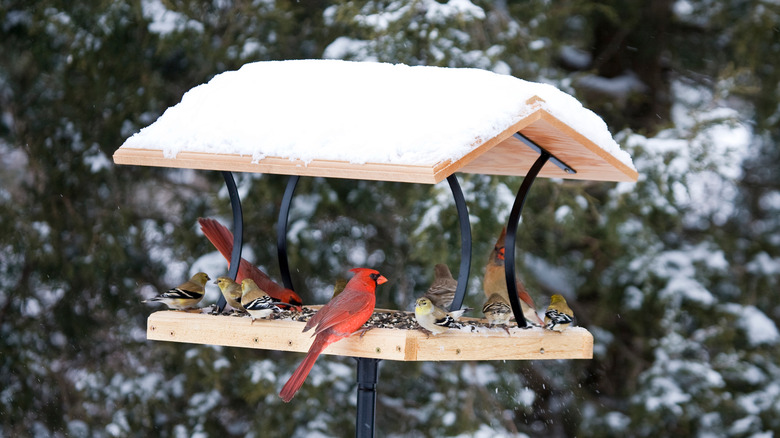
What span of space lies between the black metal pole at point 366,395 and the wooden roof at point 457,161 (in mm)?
700

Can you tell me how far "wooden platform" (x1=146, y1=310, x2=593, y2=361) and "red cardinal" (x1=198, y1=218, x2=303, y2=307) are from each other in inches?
10.9

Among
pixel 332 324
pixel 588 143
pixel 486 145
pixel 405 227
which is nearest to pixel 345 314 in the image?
pixel 332 324

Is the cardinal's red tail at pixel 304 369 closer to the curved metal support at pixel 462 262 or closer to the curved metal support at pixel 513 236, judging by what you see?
the curved metal support at pixel 462 262

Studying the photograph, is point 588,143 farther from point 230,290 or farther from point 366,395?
point 230,290

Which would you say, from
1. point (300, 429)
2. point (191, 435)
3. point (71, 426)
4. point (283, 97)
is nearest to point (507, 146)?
point (283, 97)

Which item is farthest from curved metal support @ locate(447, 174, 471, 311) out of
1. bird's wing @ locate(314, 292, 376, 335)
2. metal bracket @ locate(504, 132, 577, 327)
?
bird's wing @ locate(314, 292, 376, 335)

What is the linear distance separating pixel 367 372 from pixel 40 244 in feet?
11.6

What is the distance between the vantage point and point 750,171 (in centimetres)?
532

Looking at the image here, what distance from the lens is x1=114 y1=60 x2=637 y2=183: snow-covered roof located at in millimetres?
2098

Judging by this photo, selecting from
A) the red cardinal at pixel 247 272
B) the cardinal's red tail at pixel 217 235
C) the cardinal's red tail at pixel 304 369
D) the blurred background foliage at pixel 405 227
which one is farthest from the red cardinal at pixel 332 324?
A: the blurred background foliage at pixel 405 227

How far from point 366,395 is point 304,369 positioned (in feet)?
1.61

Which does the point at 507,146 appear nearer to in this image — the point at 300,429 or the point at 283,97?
the point at 283,97

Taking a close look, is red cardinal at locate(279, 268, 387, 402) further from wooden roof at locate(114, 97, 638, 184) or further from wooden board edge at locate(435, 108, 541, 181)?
wooden board edge at locate(435, 108, 541, 181)

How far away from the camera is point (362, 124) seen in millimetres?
2225
